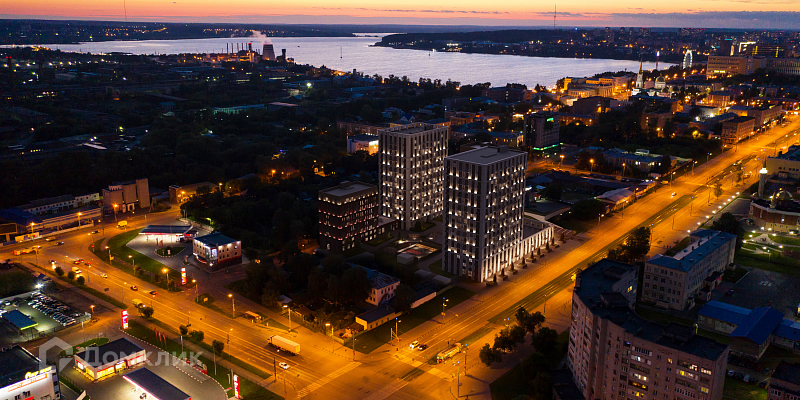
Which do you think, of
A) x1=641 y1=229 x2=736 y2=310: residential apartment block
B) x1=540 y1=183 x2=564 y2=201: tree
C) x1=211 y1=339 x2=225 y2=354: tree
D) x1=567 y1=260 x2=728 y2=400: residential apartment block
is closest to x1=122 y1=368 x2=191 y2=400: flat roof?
x1=211 y1=339 x2=225 y2=354: tree

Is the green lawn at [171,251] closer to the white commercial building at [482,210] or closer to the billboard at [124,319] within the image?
the billboard at [124,319]

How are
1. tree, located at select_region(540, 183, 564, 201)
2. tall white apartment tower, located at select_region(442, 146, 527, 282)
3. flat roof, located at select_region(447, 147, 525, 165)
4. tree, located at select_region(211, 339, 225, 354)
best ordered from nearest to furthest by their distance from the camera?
tree, located at select_region(211, 339, 225, 354) → tall white apartment tower, located at select_region(442, 146, 527, 282) → flat roof, located at select_region(447, 147, 525, 165) → tree, located at select_region(540, 183, 564, 201)

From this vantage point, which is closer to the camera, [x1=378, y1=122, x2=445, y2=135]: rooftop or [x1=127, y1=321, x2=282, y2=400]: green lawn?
[x1=127, y1=321, x2=282, y2=400]: green lawn

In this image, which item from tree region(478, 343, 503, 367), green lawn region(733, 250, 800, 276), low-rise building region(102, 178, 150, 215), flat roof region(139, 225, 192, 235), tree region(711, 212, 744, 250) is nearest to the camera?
tree region(478, 343, 503, 367)

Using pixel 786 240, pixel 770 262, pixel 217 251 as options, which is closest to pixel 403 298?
pixel 217 251

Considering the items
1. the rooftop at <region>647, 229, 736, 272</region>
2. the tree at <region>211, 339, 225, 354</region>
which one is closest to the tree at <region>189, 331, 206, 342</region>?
the tree at <region>211, 339, 225, 354</region>

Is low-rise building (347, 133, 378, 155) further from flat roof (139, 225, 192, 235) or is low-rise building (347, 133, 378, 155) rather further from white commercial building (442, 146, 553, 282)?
white commercial building (442, 146, 553, 282)

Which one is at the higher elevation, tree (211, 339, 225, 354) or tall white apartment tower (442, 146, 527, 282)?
tall white apartment tower (442, 146, 527, 282)

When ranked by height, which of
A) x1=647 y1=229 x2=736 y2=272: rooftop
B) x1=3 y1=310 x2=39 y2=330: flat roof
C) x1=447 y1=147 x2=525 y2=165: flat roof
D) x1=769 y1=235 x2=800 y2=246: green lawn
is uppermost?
x1=447 y1=147 x2=525 y2=165: flat roof

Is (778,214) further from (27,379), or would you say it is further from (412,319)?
(27,379)
